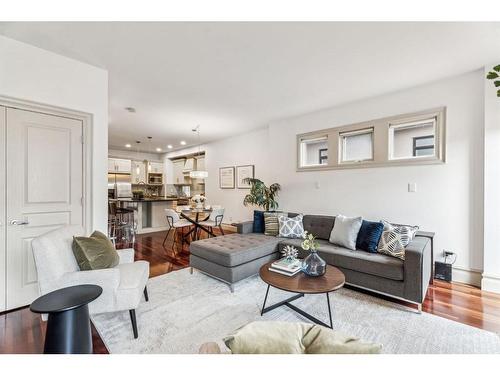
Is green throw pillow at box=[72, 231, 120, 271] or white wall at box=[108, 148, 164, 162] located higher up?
white wall at box=[108, 148, 164, 162]

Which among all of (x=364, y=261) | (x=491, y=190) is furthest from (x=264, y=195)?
(x=491, y=190)

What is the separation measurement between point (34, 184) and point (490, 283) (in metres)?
5.28

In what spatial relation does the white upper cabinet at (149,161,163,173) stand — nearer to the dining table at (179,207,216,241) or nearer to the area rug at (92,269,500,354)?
the dining table at (179,207,216,241)

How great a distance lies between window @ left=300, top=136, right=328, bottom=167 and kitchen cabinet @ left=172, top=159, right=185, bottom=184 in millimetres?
5389

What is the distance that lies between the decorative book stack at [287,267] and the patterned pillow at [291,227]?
4.11ft

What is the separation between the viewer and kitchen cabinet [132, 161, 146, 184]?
328 inches

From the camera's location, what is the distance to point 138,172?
8.34 metres

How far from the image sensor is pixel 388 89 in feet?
11.3

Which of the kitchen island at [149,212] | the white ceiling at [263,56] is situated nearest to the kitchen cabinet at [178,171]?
the kitchen island at [149,212]

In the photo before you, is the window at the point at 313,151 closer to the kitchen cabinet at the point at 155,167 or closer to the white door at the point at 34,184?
the white door at the point at 34,184

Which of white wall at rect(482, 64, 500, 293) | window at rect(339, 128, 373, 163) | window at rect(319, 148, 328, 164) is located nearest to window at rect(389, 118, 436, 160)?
window at rect(339, 128, 373, 163)

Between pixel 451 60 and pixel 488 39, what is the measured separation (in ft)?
1.23

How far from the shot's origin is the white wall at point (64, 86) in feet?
7.57

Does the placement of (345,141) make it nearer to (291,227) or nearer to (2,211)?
(291,227)
